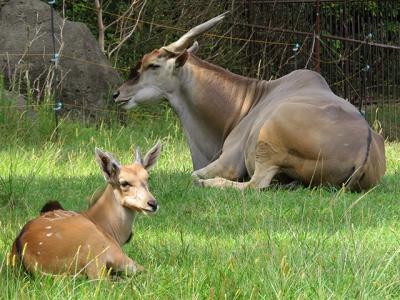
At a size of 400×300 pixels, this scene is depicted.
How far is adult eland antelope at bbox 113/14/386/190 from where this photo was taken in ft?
26.4

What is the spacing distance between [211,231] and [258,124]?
2790mm

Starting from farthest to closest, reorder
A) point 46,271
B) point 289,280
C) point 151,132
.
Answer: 1. point 151,132
2. point 46,271
3. point 289,280

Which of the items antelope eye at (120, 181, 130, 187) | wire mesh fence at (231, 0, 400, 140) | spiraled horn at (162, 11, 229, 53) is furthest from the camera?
wire mesh fence at (231, 0, 400, 140)

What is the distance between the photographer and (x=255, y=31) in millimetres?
14859

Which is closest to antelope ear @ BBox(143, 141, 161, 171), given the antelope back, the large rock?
the antelope back

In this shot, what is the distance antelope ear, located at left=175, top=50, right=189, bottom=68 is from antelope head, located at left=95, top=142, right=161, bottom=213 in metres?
4.27

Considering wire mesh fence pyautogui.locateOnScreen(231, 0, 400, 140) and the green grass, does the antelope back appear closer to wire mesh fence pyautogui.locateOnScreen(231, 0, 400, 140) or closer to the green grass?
the green grass

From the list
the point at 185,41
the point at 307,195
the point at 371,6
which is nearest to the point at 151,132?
the point at 185,41

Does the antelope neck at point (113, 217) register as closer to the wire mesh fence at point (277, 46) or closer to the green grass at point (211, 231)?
the green grass at point (211, 231)

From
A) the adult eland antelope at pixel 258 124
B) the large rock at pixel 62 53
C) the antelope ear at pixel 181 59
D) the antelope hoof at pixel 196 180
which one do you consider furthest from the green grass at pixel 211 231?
the large rock at pixel 62 53

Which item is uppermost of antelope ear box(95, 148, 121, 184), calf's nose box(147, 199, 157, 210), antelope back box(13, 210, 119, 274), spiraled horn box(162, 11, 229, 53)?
antelope ear box(95, 148, 121, 184)

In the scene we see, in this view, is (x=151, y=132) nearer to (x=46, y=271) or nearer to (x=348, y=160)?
(x=348, y=160)

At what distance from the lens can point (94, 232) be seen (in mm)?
4746

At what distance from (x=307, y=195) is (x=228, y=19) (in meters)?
7.56
